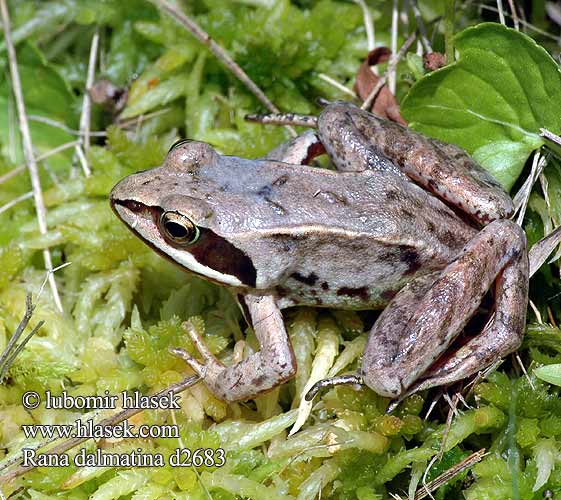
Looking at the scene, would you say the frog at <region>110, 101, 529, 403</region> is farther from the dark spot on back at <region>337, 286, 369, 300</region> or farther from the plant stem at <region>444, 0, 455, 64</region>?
the plant stem at <region>444, 0, 455, 64</region>

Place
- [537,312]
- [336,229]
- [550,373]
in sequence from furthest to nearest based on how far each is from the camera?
[537,312], [336,229], [550,373]

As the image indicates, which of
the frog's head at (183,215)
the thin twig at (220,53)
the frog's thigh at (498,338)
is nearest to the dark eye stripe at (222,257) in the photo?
the frog's head at (183,215)

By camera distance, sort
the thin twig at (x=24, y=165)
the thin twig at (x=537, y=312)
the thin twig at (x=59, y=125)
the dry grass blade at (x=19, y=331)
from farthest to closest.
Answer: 1. the thin twig at (x=59, y=125)
2. the thin twig at (x=24, y=165)
3. the thin twig at (x=537, y=312)
4. the dry grass blade at (x=19, y=331)

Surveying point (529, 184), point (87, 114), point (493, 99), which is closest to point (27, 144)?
point (87, 114)

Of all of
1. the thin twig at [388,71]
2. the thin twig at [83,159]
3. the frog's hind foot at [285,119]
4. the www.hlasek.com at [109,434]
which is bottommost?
the www.hlasek.com at [109,434]

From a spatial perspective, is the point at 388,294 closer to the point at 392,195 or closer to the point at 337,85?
the point at 392,195

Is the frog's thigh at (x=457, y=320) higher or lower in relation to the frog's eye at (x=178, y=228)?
lower

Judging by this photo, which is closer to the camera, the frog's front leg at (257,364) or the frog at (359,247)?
the frog at (359,247)

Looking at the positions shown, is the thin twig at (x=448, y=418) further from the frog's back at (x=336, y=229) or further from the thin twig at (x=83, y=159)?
the thin twig at (x=83, y=159)
